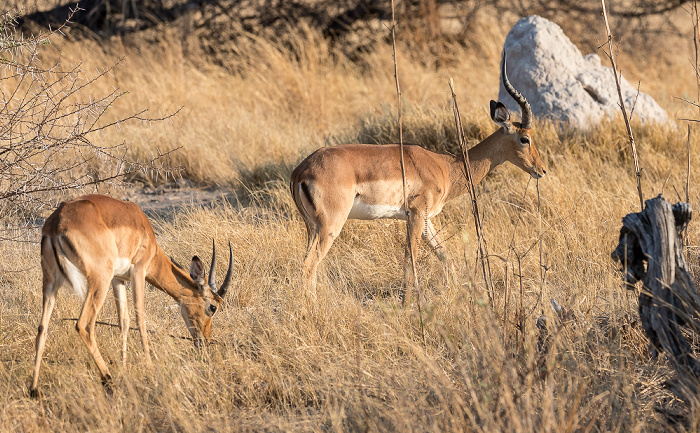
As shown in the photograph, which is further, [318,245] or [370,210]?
[370,210]

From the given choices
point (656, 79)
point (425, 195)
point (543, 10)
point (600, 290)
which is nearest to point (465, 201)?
point (425, 195)

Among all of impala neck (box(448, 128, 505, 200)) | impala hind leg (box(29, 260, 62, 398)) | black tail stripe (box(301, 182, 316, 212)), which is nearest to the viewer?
impala hind leg (box(29, 260, 62, 398))

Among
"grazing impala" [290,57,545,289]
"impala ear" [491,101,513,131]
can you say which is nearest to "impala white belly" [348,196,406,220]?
"grazing impala" [290,57,545,289]

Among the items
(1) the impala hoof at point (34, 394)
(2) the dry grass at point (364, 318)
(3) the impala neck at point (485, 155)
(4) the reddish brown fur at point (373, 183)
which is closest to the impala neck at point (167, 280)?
(2) the dry grass at point (364, 318)

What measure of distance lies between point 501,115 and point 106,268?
3.29 m

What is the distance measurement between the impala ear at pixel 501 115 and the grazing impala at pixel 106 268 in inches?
99.3

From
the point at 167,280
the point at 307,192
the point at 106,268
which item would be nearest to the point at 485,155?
the point at 307,192

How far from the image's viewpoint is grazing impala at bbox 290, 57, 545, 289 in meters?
→ 4.79

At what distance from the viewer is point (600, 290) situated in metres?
4.45

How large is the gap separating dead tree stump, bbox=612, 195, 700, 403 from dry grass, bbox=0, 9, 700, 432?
7.7 inches

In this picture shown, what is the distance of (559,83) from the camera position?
7668 mm

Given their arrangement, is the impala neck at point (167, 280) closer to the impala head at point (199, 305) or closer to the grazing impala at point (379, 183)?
the impala head at point (199, 305)

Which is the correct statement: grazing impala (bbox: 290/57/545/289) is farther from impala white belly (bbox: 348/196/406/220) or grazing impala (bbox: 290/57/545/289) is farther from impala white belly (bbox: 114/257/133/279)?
impala white belly (bbox: 114/257/133/279)

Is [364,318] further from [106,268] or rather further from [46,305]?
[46,305]
